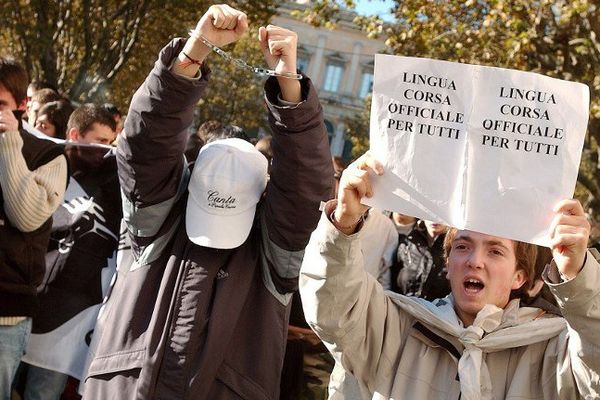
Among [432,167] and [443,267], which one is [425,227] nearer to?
[443,267]

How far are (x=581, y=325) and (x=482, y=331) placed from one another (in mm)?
351

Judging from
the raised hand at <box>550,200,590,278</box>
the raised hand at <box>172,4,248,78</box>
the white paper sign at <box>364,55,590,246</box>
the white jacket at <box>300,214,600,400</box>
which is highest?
the raised hand at <box>172,4,248,78</box>

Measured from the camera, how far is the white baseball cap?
11.3ft

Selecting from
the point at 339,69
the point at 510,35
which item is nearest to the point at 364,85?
the point at 339,69

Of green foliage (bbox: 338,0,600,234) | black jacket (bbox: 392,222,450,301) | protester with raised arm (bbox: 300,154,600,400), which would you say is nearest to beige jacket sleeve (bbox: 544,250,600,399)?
protester with raised arm (bbox: 300,154,600,400)

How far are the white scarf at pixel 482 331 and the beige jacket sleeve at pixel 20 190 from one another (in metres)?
1.88

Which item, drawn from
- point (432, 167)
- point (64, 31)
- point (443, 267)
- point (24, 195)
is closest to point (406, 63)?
point (432, 167)

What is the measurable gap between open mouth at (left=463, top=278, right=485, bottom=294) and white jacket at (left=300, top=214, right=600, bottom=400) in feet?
0.27

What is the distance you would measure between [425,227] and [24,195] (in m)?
3.37

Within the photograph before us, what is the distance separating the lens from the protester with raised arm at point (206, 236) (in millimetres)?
3230

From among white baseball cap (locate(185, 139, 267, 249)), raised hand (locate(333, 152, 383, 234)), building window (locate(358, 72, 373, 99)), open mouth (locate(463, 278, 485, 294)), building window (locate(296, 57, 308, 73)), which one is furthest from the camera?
building window (locate(358, 72, 373, 99))

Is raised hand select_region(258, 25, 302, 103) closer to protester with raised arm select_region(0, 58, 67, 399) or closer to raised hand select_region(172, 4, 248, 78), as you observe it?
raised hand select_region(172, 4, 248, 78)

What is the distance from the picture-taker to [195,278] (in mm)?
3402

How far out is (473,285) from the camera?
9.81 ft
